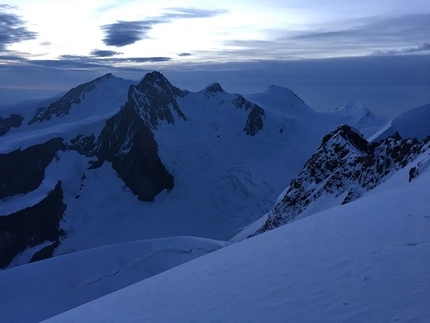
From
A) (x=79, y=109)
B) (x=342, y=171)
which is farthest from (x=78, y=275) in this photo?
(x=79, y=109)

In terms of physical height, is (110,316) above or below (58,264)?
above

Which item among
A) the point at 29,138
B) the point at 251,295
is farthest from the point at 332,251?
the point at 29,138

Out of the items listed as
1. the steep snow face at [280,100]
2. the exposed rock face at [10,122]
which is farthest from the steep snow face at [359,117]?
the exposed rock face at [10,122]

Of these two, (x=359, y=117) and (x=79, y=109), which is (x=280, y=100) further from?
(x=79, y=109)

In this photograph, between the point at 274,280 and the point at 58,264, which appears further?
the point at 58,264

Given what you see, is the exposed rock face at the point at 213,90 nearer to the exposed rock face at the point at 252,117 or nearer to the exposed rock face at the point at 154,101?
the exposed rock face at the point at 252,117

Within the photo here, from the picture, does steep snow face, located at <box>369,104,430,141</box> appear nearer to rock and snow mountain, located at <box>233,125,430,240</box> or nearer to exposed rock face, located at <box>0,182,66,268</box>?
rock and snow mountain, located at <box>233,125,430,240</box>

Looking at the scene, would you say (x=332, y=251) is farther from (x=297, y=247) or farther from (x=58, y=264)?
(x=58, y=264)

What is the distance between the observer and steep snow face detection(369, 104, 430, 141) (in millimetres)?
59719

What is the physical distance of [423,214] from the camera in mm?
10539

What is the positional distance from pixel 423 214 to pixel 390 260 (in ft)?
12.1

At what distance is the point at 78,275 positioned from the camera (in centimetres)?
2752

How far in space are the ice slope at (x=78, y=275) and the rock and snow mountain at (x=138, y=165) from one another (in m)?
38.3

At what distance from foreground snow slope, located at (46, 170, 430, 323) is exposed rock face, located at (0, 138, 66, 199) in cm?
7496
